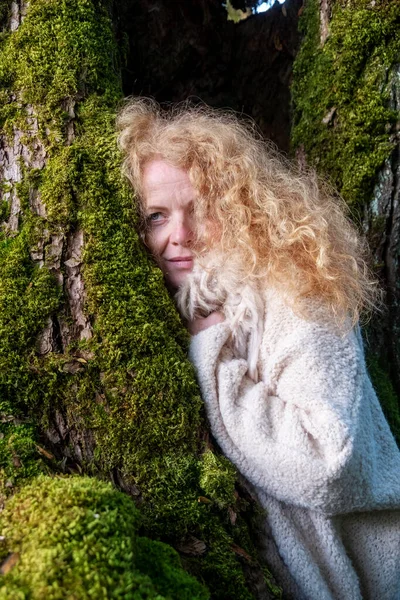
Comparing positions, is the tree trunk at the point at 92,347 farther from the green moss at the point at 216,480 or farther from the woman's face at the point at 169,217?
the woman's face at the point at 169,217

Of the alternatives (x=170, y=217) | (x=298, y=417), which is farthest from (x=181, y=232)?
(x=298, y=417)

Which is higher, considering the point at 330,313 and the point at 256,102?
the point at 256,102

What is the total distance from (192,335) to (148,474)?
62 centimetres

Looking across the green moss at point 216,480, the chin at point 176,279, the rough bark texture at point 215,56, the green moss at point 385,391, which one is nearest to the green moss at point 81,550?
the green moss at point 216,480

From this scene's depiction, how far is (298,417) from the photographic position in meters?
1.91

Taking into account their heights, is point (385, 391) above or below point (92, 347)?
below

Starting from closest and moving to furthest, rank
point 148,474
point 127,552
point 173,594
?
1. point 127,552
2. point 173,594
3. point 148,474

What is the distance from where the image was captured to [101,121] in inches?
89.8

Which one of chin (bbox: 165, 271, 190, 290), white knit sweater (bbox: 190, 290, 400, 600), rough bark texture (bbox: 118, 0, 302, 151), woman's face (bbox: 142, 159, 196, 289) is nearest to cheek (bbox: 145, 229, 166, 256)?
woman's face (bbox: 142, 159, 196, 289)

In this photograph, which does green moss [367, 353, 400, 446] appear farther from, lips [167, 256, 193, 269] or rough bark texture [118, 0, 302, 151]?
rough bark texture [118, 0, 302, 151]

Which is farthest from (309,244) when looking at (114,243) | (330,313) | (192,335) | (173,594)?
(173,594)

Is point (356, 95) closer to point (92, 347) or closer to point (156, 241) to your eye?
point (156, 241)

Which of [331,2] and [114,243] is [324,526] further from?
[331,2]

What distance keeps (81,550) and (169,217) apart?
4.84 ft
